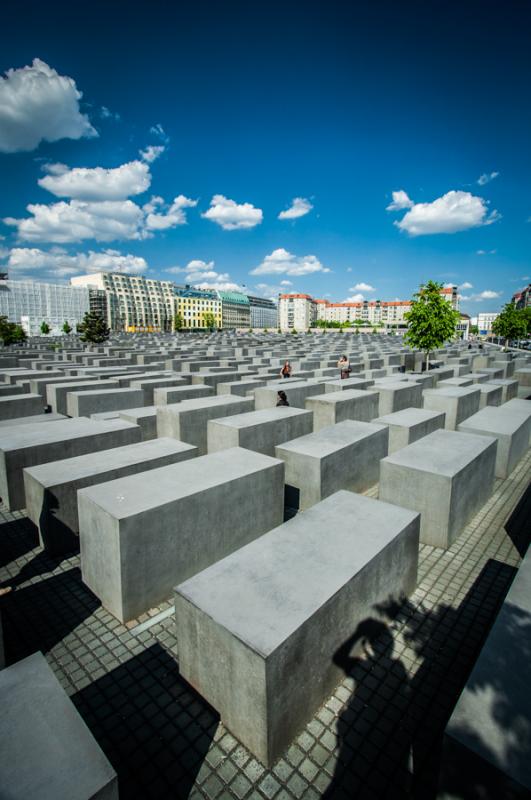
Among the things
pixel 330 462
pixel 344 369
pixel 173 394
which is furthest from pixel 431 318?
pixel 330 462

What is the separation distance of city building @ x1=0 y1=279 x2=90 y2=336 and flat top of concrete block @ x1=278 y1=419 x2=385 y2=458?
100944 millimetres

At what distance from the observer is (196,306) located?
146 meters

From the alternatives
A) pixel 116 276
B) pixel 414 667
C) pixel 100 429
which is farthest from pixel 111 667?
pixel 116 276

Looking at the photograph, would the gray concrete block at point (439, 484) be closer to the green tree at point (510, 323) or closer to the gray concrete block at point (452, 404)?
the gray concrete block at point (452, 404)

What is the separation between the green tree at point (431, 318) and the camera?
1919 centimetres

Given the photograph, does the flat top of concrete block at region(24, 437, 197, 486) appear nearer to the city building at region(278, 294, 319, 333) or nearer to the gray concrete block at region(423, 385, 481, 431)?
the gray concrete block at region(423, 385, 481, 431)

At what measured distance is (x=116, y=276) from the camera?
126 m

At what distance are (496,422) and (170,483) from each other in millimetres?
8476

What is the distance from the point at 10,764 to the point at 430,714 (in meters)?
3.26

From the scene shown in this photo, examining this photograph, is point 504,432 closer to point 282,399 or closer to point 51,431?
point 282,399

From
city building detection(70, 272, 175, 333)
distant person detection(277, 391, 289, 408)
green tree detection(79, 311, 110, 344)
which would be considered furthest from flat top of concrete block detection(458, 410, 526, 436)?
city building detection(70, 272, 175, 333)

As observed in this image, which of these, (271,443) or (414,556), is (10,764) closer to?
(414,556)

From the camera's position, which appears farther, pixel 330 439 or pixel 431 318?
pixel 431 318

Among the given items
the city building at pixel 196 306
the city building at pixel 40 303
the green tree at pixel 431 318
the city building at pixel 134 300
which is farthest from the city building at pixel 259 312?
the green tree at pixel 431 318
